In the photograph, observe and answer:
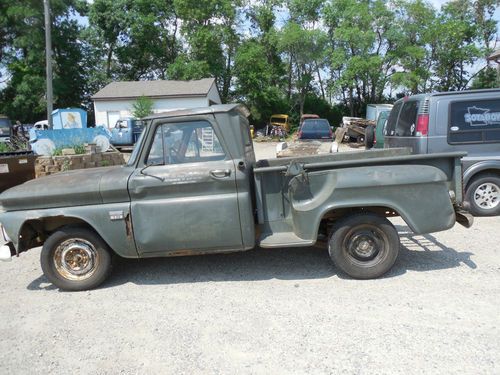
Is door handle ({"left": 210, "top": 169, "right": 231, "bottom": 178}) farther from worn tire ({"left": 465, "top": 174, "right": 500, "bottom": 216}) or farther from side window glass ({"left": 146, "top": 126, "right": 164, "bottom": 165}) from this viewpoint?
worn tire ({"left": 465, "top": 174, "right": 500, "bottom": 216})

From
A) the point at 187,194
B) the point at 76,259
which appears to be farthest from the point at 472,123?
the point at 76,259

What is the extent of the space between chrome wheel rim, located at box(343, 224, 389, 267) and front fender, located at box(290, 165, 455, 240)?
0.31m

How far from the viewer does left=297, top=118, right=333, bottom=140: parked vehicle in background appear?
21.4 m

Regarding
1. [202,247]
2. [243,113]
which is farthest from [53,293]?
[243,113]

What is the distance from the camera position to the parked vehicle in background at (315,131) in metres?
21.4

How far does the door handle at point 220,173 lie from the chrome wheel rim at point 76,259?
1.63 meters

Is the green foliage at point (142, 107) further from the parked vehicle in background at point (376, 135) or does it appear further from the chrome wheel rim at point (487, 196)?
the chrome wheel rim at point (487, 196)

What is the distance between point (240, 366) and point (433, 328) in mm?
1693

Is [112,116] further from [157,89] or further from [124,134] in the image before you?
[124,134]

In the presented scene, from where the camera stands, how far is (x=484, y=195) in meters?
7.23

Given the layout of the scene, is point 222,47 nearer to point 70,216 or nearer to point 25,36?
point 25,36

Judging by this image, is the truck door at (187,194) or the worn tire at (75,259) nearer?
the truck door at (187,194)

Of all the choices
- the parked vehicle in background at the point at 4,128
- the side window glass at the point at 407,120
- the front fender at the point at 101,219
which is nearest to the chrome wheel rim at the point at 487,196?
the side window glass at the point at 407,120

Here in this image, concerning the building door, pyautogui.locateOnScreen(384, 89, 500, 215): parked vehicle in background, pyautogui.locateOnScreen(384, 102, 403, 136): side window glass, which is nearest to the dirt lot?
pyautogui.locateOnScreen(384, 89, 500, 215): parked vehicle in background
